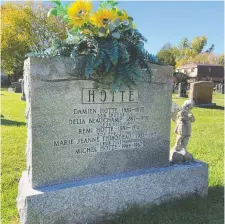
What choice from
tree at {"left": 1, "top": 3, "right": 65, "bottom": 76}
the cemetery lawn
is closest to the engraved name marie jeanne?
the cemetery lawn

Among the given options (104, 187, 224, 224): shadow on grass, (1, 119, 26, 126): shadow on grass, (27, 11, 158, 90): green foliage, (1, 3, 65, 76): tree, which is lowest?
(104, 187, 224, 224): shadow on grass

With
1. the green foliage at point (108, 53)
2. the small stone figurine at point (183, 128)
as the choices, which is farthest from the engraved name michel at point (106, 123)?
the small stone figurine at point (183, 128)

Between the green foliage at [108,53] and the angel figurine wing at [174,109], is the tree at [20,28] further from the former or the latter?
the green foliage at [108,53]

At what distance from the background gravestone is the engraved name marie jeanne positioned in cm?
1149

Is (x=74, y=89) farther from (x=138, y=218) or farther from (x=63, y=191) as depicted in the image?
(x=138, y=218)

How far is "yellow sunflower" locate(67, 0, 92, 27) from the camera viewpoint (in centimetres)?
304

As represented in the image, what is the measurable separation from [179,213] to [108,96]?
1718 mm

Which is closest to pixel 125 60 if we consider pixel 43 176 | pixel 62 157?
pixel 62 157

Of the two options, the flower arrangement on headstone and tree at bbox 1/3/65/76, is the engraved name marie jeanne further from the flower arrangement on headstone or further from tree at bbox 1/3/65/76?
tree at bbox 1/3/65/76

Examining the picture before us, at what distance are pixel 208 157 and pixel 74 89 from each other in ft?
12.5

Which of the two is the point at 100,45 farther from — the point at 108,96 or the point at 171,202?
the point at 171,202

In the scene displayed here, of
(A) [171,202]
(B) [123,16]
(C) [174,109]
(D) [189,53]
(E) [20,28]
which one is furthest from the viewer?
(D) [189,53]

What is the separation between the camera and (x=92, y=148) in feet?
10.9

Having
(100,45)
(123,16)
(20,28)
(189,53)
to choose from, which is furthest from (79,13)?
(189,53)
